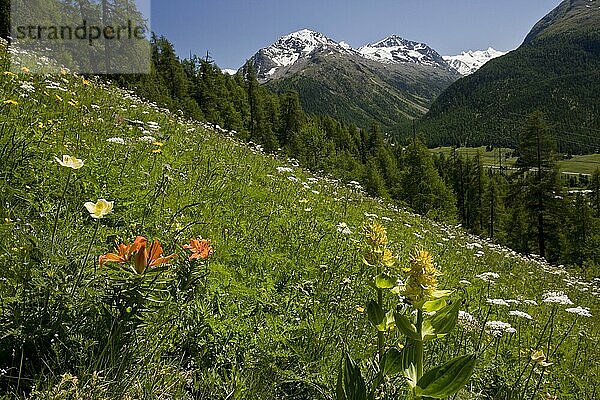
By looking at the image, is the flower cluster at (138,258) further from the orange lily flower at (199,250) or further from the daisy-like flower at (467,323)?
the daisy-like flower at (467,323)

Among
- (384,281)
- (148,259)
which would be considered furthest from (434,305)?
(148,259)

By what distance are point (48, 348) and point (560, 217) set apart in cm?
4889

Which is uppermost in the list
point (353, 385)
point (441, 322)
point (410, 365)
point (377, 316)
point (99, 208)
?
point (99, 208)

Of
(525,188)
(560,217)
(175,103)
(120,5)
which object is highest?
(120,5)

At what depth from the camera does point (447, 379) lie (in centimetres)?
162

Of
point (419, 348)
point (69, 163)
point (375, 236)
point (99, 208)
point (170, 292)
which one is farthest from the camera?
point (170, 292)

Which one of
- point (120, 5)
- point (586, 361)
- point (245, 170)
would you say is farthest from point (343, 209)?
point (120, 5)

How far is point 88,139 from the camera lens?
17.9 feet

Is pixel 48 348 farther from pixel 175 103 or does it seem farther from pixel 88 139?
pixel 175 103

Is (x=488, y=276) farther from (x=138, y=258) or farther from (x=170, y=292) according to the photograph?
(x=138, y=258)

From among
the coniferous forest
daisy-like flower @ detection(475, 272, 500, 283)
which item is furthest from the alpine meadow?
the coniferous forest

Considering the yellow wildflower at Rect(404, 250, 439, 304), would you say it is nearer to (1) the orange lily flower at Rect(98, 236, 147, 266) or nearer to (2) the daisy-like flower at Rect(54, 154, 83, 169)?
(1) the orange lily flower at Rect(98, 236, 147, 266)

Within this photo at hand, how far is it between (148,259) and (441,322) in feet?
4.45

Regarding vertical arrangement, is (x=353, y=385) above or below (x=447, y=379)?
below
